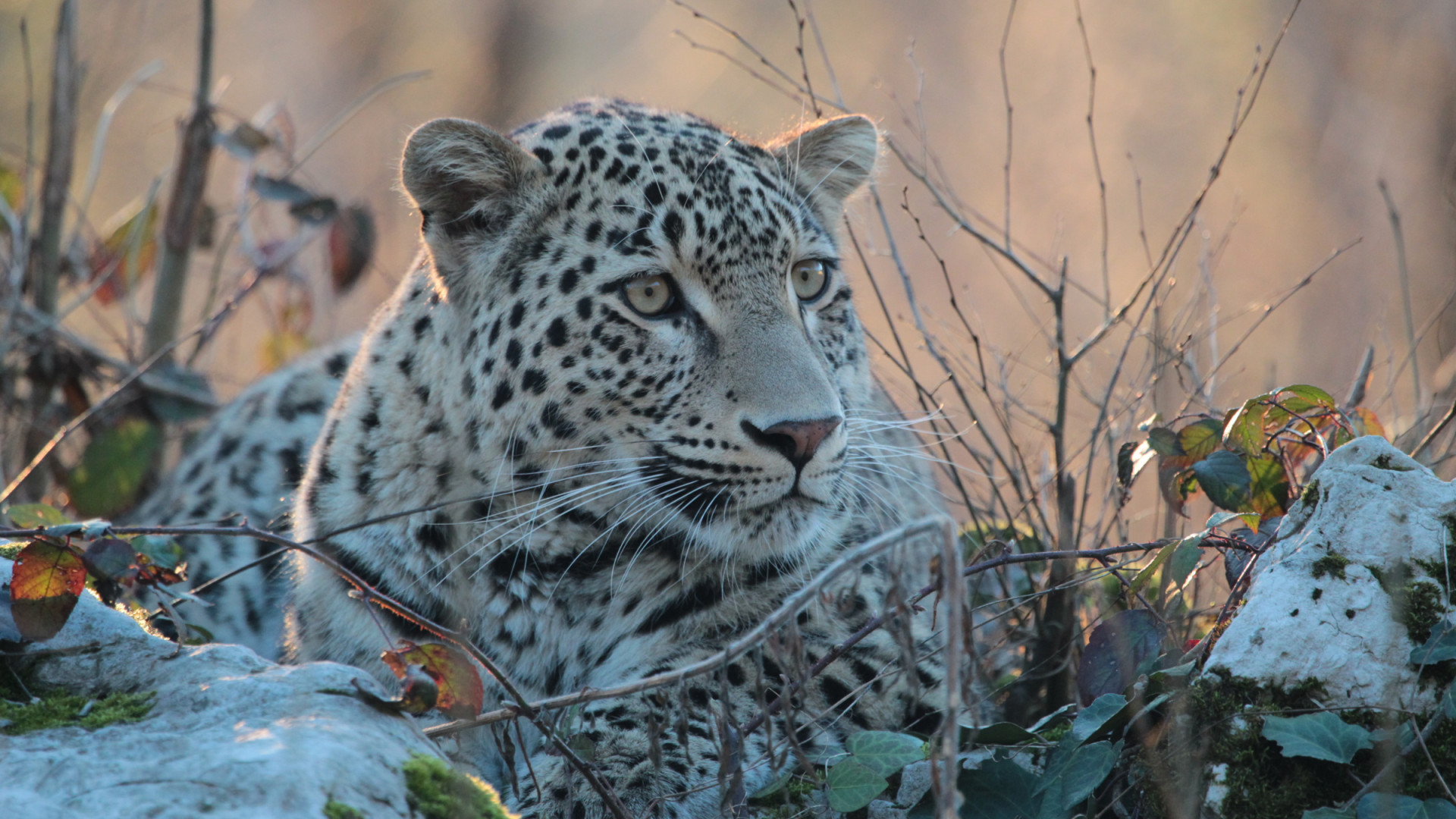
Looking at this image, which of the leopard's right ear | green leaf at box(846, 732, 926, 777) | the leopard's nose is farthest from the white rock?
the leopard's right ear

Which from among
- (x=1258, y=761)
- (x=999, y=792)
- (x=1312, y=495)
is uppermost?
(x=1312, y=495)

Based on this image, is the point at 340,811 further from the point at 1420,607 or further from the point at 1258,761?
the point at 1420,607

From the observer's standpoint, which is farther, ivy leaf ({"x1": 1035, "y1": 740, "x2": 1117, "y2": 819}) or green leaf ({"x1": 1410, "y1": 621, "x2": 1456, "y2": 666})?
ivy leaf ({"x1": 1035, "y1": 740, "x2": 1117, "y2": 819})

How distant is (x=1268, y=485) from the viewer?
363 cm

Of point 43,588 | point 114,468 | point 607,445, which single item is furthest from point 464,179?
point 114,468

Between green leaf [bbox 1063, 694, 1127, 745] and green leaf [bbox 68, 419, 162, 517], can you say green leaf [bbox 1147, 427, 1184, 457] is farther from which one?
green leaf [bbox 68, 419, 162, 517]

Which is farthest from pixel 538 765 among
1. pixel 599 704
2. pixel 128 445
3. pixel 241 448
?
pixel 128 445

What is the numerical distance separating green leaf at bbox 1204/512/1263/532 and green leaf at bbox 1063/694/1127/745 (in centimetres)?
56

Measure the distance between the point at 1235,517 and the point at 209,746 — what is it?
253 cm

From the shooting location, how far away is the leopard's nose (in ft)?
11.9

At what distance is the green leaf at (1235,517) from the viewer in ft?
10.8

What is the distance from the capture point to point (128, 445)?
6340mm

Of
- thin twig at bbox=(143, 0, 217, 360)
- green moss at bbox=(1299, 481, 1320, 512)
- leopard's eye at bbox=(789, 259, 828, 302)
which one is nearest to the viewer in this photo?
green moss at bbox=(1299, 481, 1320, 512)

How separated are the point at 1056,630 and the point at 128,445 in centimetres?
460
